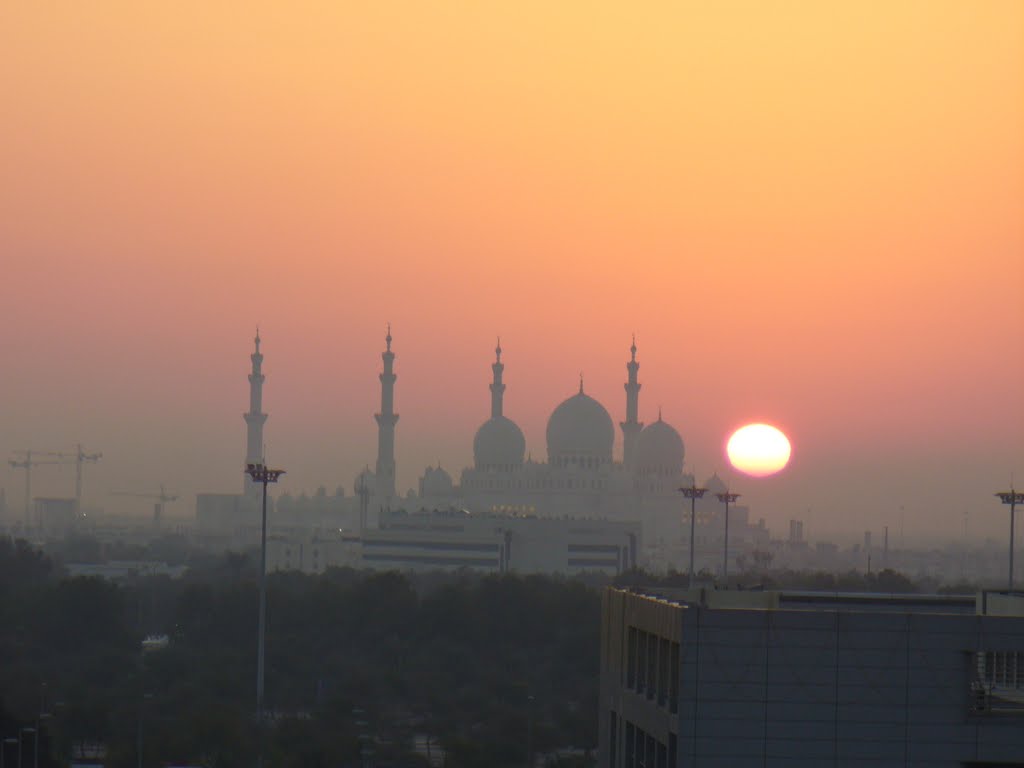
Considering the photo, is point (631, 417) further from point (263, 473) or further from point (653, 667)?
point (653, 667)

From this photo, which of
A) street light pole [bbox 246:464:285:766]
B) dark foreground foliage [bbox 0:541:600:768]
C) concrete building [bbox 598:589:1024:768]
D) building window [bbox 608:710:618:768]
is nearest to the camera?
concrete building [bbox 598:589:1024:768]

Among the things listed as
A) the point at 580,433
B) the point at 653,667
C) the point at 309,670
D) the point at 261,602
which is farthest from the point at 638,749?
the point at 580,433

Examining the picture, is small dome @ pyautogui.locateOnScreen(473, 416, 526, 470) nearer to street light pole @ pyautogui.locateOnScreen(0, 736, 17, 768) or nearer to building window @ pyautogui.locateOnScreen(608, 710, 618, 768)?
street light pole @ pyautogui.locateOnScreen(0, 736, 17, 768)

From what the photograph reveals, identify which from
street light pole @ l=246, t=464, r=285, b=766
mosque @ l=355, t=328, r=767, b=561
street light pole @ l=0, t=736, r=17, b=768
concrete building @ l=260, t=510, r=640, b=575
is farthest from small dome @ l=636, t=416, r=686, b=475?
street light pole @ l=0, t=736, r=17, b=768

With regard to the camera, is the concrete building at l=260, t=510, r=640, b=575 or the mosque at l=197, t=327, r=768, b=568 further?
the mosque at l=197, t=327, r=768, b=568

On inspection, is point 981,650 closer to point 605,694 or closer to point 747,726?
point 747,726

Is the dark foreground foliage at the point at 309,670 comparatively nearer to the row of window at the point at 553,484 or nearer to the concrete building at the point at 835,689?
the concrete building at the point at 835,689

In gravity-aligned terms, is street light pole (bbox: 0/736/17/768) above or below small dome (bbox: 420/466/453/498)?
below

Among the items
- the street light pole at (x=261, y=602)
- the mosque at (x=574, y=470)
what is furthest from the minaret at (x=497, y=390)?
the street light pole at (x=261, y=602)
